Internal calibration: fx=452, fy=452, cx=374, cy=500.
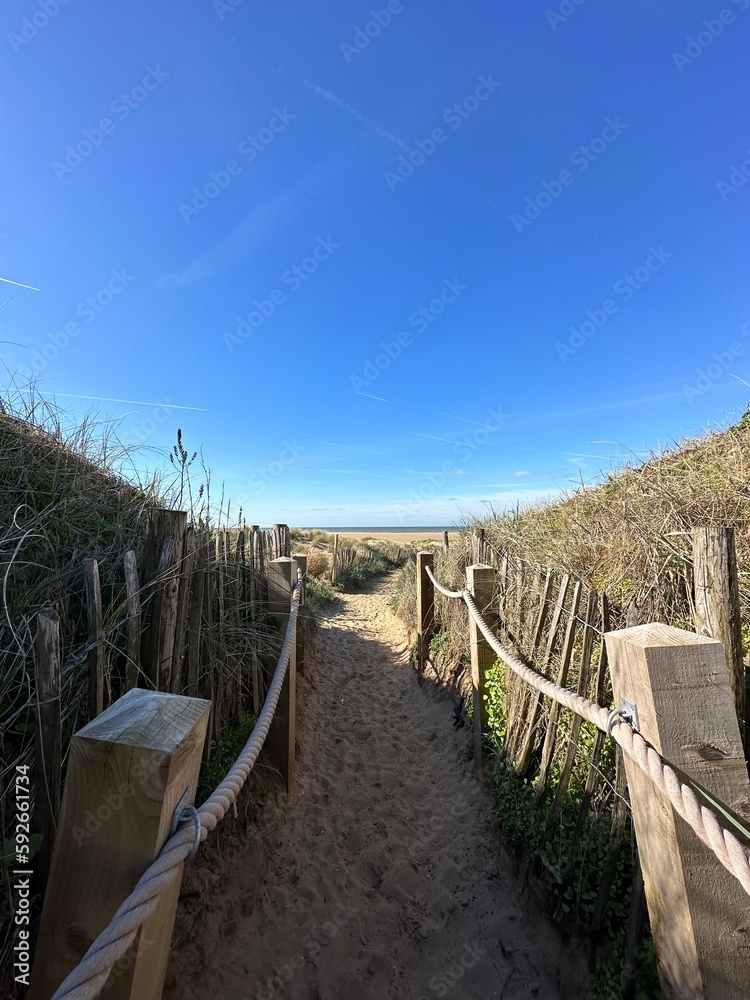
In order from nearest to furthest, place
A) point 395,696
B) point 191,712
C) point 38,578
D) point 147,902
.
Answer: point 147,902, point 191,712, point 38,578, point 395,696

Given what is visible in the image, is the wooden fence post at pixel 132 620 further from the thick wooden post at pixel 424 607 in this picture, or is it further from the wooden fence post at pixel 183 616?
the thick wooden post at pixel 424 607

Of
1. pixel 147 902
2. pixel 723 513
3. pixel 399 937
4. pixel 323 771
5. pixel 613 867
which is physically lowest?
pixel 399 937

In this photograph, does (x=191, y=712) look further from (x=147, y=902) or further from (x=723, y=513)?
(x=723, y=513)

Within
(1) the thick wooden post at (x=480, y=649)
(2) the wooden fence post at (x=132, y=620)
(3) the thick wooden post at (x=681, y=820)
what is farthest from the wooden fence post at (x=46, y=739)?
(1) the thick wooden post at (x=480, y=649)

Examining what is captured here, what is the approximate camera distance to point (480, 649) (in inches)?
163

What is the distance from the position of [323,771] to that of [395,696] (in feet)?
7.00

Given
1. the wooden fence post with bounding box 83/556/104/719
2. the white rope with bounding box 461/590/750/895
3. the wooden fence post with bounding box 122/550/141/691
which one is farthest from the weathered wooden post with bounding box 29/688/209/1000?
the white rope with bounding box 461/590/750/895

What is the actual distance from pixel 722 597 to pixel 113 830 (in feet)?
7.15

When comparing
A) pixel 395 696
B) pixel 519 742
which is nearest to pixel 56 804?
pixel 519 742

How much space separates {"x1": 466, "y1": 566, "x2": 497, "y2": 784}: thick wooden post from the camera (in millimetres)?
3885

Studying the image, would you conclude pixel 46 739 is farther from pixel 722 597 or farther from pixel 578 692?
pixel 722 597

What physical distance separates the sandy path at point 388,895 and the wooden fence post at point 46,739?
3.78ft

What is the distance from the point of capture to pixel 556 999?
6.98ft

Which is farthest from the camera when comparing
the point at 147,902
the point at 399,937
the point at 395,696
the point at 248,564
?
the point at 395,696
